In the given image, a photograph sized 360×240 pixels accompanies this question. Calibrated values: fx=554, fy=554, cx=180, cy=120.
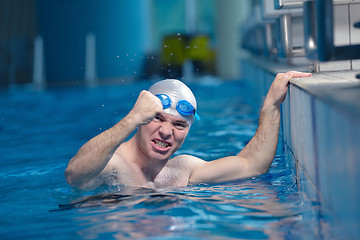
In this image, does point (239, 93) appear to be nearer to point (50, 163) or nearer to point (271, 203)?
point (50, 163)

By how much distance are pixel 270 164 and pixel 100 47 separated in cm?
1453

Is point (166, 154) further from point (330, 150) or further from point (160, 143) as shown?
point (330, 150)

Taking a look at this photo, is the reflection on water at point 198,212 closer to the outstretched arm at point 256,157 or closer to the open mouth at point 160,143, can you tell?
the outstretched arm at point 256,157

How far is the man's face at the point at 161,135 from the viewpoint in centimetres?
312

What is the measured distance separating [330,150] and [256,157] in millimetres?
1421

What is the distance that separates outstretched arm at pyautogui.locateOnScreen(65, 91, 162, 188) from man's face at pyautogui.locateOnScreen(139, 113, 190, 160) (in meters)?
0.41

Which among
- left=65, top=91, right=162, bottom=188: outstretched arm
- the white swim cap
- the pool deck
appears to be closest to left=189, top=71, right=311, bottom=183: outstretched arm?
the pool deck

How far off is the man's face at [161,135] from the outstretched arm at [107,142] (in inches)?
16.2

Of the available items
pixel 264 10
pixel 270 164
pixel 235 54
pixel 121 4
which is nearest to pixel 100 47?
pixel 121 4

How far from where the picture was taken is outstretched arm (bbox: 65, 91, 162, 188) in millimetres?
2613

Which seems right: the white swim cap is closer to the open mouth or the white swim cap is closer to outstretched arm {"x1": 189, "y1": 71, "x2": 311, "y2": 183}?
the open mouth

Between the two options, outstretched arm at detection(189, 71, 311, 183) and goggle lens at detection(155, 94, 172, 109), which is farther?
outstretched arm at detection(189, 71, 311, 183)

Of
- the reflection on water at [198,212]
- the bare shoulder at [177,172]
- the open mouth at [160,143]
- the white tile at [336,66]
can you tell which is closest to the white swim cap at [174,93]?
the open mouth at [160,143]

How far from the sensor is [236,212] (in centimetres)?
275
